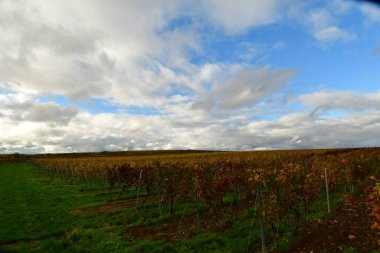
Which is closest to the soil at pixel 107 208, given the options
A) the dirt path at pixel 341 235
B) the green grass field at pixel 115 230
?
the green grass field at pixel 115 230

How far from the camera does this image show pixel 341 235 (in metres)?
9.49

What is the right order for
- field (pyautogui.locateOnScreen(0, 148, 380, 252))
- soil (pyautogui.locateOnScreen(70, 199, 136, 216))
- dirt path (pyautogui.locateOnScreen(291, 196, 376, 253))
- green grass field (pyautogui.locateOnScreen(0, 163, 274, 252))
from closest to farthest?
dirt path (pyautogui.locateOnScreen(291, 196, 376, 253)) < field (pyautogui.locateOnScreen(0, 148, 380, 252)) < green grass field (pyautogui.locateOnScreen(0, 163, 274, 252)) < soil (pyautogui.locateOnScreen(70, 199, 136, 216))

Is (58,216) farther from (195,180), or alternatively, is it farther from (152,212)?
(195,180)

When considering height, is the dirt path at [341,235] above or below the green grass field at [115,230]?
above

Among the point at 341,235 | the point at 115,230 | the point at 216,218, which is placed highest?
the point at 341,235

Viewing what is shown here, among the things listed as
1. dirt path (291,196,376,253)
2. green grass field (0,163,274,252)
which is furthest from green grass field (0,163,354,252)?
dirt path (291,196,376,253)

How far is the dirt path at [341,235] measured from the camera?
8625 mm

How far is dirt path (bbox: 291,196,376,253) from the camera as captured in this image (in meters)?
8.62

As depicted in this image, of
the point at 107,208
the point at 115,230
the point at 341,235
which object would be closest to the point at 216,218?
the point at 115,230

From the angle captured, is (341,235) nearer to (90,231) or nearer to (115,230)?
(115,230)

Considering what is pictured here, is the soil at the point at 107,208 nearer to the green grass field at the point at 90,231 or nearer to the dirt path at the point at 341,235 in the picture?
the green grass field at the point at 90,231

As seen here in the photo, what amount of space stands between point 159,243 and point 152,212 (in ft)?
20.5

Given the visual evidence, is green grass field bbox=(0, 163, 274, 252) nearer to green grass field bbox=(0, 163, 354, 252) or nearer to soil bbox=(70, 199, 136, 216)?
green grass field bbox=(0, 163, 354, 252)

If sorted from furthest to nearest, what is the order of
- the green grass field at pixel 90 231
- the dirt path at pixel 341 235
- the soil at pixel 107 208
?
1. the soil at pixel 107 208
2. the green grass field at pixel 90 231
3. the dirt path at pixel 341 235
